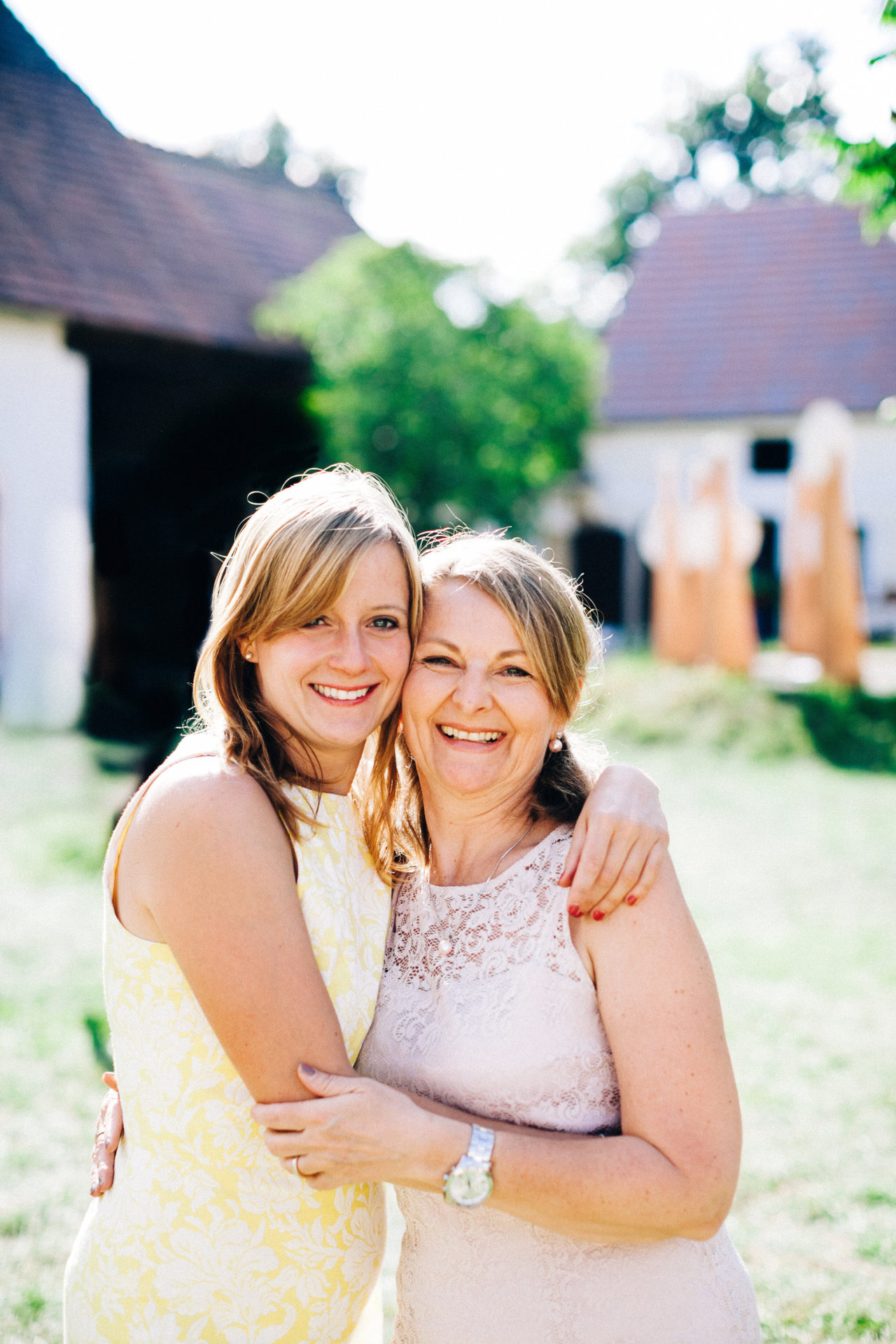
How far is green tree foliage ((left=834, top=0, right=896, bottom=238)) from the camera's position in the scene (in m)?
2.87

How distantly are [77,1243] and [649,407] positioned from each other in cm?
2267

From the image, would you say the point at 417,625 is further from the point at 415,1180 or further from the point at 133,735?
the point at 133,735

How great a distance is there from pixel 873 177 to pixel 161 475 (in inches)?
573

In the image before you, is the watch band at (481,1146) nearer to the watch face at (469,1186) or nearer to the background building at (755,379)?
the watch face at (469,1186)

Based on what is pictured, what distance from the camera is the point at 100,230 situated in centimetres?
1482

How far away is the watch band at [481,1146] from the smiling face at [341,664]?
700 mm

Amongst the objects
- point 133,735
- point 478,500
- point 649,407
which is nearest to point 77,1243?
point 133,735

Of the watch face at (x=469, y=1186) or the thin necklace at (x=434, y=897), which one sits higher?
the thin necklace at (x=434, y=897)

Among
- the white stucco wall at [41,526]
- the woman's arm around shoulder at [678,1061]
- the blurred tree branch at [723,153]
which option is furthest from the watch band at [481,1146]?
the blurred tree branch at [723,153]

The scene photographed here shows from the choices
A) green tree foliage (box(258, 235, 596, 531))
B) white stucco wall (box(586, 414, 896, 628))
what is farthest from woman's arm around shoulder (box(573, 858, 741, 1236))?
white stucco wall (box(586, 414, 896, 628))

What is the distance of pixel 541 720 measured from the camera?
7.35 feet

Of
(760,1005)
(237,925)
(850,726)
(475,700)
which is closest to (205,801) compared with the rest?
(237,925)

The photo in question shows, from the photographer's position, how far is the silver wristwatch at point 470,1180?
179 cm

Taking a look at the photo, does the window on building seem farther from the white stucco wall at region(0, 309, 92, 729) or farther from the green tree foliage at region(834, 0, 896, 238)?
the green tree foliage at region(834, 0, 896, 238)
